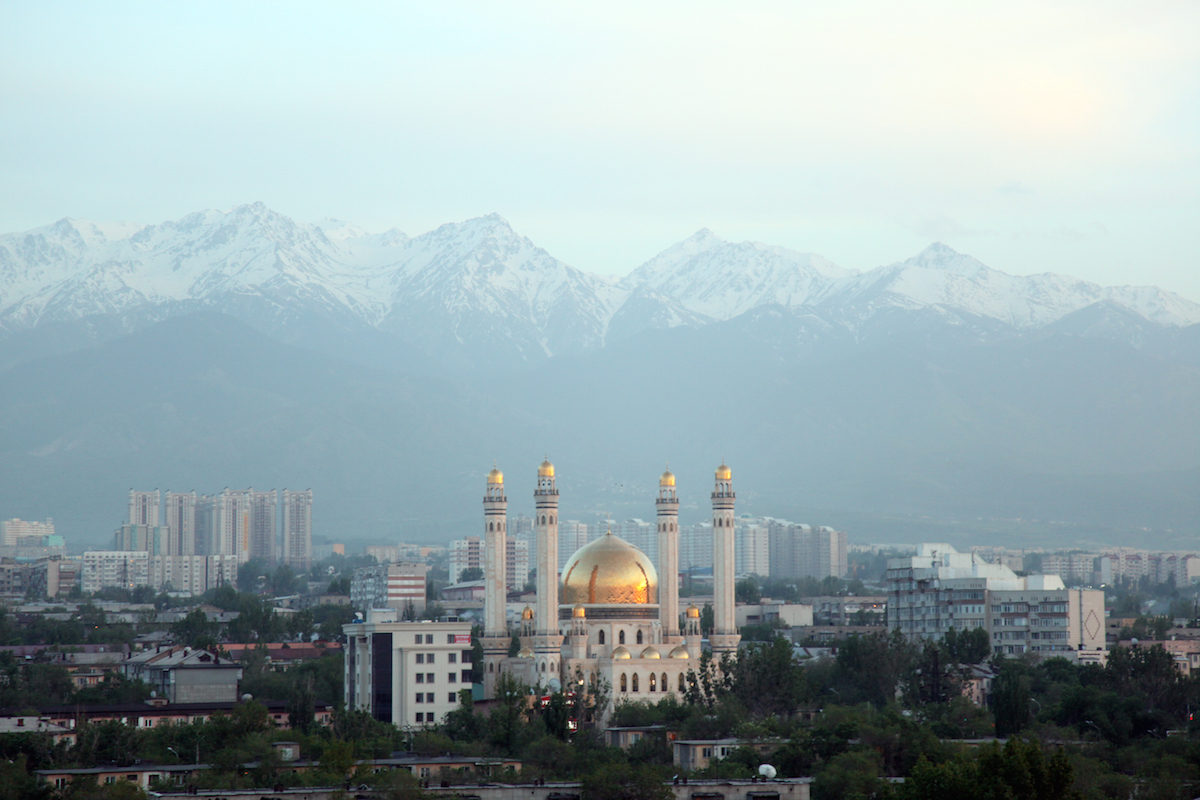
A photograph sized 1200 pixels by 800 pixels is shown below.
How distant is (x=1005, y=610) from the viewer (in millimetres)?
83562

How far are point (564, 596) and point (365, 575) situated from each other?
85622mm

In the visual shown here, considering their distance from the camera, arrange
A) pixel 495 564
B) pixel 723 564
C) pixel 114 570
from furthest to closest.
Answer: pixel 114 570 → pixel 723 564 → pixel 495 564

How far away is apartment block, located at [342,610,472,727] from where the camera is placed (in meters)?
62.8

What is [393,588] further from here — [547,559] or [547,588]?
[547,588]

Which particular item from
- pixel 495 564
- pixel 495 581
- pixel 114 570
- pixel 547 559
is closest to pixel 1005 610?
pixel 547 559

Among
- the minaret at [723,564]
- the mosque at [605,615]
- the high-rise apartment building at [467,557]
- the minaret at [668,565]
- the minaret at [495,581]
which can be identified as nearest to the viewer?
the mosque at [605,615]

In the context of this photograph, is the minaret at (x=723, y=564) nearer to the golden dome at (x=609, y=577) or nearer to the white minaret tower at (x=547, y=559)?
Answer: the golden dome at (x=609, y=577)

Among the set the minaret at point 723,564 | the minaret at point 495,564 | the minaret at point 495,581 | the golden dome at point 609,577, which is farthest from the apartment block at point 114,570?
the golden dome at point 609,577

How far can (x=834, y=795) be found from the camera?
141ft

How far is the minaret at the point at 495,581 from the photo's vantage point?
2798 inches

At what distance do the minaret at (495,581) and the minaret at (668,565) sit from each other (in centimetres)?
577

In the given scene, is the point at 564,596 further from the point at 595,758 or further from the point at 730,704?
the point at 595,758

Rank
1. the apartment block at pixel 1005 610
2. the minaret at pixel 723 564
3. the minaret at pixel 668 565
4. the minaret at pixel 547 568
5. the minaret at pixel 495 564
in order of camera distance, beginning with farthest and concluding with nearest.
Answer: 1. the apartment block at pixel 1005 610
2. the minaret at pixel 495 564
3. the minaret at pixel 723 564
4. the minaret at pixel 668 565
5. the minaret at pixel 547 568

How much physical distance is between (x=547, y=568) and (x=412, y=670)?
8.73m
